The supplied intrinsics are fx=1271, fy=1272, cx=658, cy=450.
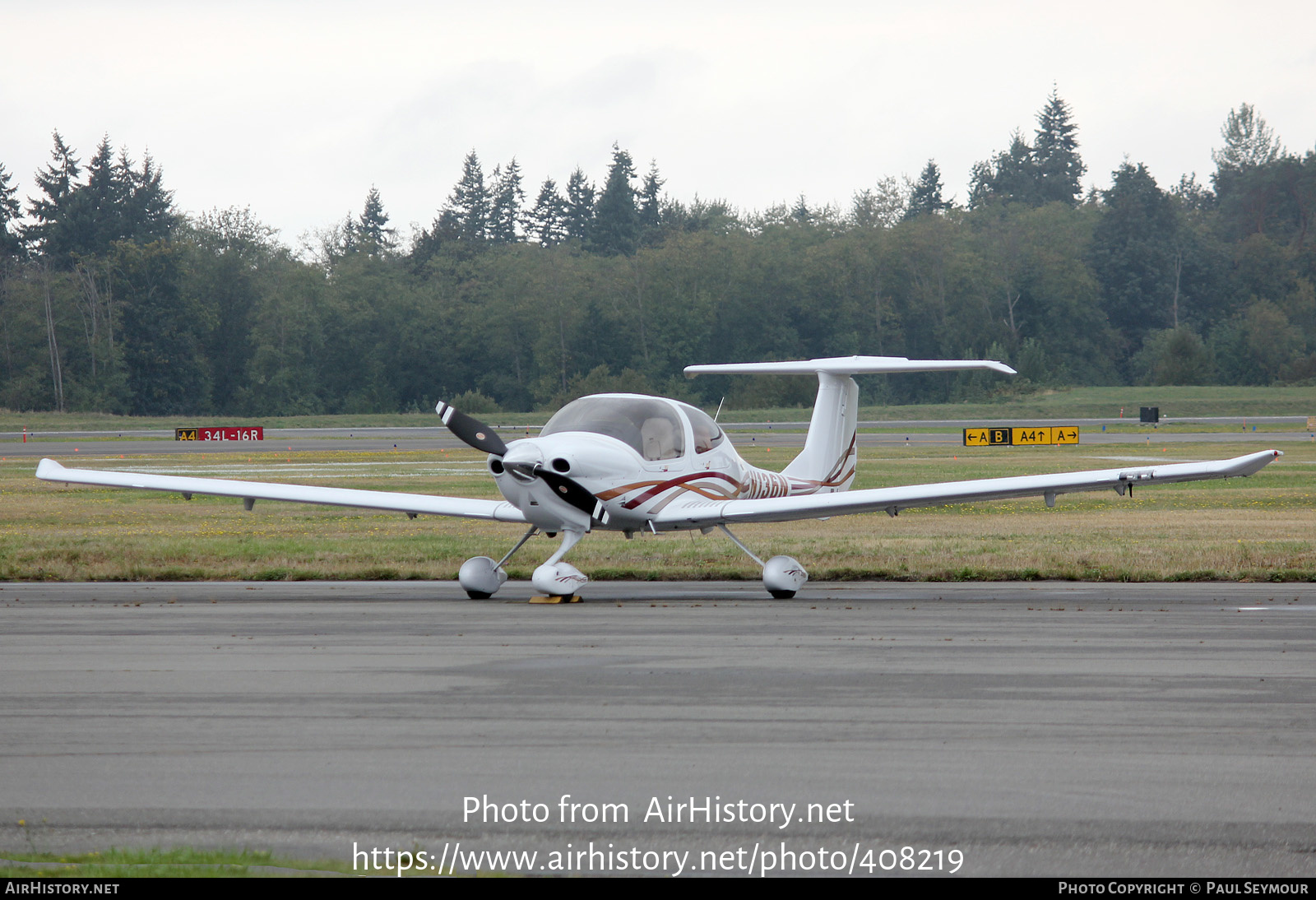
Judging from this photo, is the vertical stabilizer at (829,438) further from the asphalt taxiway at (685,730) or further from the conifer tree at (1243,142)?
the conifer tree at (1243,142)

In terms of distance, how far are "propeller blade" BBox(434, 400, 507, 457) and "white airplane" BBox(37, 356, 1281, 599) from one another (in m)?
0.01

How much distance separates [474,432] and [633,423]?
1.68 m

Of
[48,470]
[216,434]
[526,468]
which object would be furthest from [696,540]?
[216,434]

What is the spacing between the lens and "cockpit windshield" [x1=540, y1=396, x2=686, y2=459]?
13352mm

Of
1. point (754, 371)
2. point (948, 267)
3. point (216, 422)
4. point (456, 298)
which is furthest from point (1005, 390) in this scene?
point (754, 371)

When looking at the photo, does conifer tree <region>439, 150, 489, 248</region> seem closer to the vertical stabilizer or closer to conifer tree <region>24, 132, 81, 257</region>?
conifer tree <region>24, 132, 81, 257</region>

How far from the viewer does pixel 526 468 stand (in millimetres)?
→ 12383

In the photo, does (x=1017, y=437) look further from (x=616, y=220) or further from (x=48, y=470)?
(x=616, y=220)

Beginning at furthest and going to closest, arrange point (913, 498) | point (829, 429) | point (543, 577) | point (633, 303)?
point (633, 303), point (829, 429), point (913, 498), point (543, 577)

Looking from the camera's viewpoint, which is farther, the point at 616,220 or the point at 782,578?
the point at 616,220

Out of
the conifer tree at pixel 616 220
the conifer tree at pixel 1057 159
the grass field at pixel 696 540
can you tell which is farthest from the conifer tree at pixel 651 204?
the grass field at pixel 696 540

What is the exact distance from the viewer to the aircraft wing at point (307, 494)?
14.5 metres

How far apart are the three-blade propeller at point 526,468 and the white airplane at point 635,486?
12mm

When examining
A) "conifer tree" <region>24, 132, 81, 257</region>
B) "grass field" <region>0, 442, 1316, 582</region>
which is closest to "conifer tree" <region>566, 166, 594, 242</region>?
"conifer tree" <region>24, 132, 81, 257</region>
